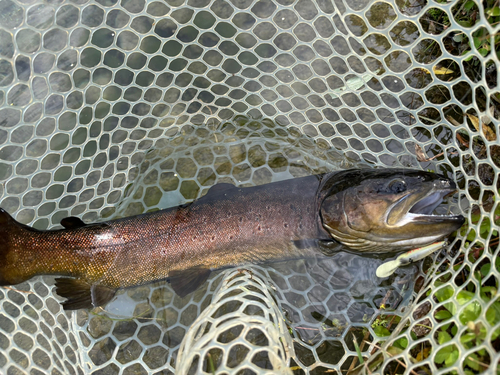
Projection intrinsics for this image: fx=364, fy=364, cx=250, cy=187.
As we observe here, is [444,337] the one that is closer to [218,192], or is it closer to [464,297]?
[464,297]

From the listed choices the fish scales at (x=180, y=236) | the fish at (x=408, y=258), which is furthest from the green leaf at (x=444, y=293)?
the fish scales at (x=180, y=236)

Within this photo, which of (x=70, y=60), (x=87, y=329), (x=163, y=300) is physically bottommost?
(x=87, y=329)

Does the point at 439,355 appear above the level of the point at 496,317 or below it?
below

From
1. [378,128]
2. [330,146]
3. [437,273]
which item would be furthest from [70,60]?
[437,273]

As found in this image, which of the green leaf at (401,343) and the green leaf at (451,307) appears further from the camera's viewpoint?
the green leaf at (401,343)

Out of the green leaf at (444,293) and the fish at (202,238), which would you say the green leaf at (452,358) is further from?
the fish at (202,238)

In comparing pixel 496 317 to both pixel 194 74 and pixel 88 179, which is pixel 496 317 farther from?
pixel 88 179

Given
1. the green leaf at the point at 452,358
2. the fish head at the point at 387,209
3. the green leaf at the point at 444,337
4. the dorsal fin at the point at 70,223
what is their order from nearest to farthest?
1. the green leaf at the point at 452,358
2. the green leaf at the point at 444,337
3. the fish head at the point at 387,209
4. the dorsal fin at the point at 70,223

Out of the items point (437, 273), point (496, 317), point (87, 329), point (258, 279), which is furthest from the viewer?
point (87, 329)

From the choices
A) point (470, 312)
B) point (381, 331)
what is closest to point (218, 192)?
point (381, 331)
